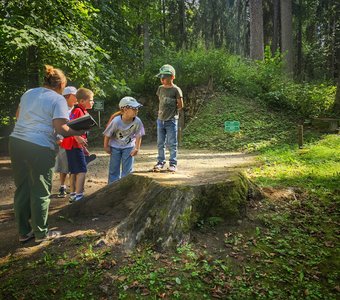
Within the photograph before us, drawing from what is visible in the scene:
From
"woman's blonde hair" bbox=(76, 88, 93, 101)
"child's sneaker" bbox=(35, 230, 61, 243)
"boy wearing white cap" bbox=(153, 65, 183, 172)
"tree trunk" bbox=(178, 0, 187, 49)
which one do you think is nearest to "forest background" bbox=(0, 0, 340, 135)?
"tree trunk" bbox=(178, 0, 187, 49)

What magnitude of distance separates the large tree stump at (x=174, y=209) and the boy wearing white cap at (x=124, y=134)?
1102mm

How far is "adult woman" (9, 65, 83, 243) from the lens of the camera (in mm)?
3914

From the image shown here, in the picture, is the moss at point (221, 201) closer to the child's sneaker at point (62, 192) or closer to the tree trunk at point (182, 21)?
the child's sneaker at point (62, 192)

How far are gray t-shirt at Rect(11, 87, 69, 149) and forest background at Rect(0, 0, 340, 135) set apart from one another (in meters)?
3.84

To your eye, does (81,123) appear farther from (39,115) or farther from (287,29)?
(287,29)

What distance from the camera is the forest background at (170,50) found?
28.3ft

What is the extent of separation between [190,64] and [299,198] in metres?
12.9

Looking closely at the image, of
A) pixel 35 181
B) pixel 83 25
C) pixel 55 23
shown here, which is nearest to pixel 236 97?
pixel 83 25

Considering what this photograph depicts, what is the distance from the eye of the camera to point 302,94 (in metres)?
14.7

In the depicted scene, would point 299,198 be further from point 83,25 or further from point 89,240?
point 83,25

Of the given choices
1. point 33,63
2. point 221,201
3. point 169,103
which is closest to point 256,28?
point 33,63

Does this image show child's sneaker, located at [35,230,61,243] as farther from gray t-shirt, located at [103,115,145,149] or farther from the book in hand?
gray t-shirt, located at [103,115,145,149]

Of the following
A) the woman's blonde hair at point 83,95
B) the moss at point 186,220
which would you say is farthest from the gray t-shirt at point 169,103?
the moss at point 186,220

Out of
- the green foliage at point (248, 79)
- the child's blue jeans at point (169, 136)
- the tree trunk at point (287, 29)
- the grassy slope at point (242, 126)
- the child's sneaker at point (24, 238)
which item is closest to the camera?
the child's sneaker at point (24, 238)
